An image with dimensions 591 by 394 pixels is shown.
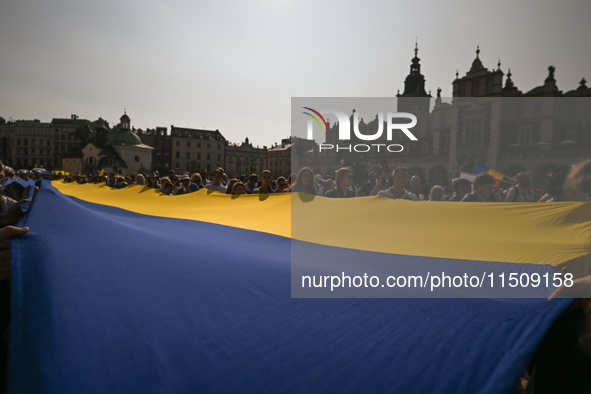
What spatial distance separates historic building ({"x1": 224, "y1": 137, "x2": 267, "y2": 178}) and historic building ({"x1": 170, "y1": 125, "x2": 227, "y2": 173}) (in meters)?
2.77

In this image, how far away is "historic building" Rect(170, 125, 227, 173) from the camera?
77.7 metres

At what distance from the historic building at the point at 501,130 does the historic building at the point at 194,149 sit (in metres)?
46.7

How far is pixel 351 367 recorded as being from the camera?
2.92 ft

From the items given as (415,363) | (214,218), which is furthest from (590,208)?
(214,218)

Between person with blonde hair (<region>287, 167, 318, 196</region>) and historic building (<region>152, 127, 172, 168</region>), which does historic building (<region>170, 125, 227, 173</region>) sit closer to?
historic building (<region>152, 127, 172, 168</region>)

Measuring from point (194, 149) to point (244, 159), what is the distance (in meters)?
13.8

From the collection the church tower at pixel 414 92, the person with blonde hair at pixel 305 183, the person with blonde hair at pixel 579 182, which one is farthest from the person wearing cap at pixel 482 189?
Result: the church tower at pixel 414 92

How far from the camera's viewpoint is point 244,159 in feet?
286

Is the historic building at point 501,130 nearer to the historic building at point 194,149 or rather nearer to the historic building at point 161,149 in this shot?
the historic building at point 194,149

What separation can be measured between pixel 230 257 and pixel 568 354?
1.42 m

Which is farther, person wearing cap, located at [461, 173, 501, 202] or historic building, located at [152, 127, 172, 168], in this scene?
historic building, located at [152, 127, 172, 168]

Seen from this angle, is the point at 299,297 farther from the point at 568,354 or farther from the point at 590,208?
the point at 590,208

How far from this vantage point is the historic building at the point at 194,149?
77.7 meters

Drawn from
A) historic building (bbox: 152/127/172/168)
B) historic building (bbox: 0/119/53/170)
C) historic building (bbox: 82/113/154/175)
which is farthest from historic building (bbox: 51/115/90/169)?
historic building (bbox: 82/113/154/175)
